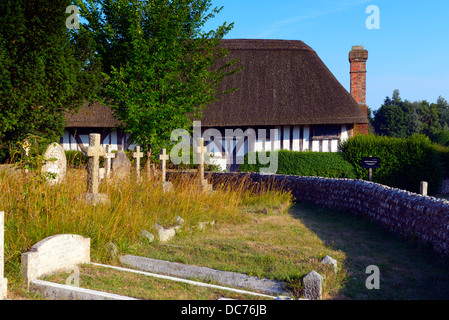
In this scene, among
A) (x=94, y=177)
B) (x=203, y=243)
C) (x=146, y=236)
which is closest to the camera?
(x=146, y=236)

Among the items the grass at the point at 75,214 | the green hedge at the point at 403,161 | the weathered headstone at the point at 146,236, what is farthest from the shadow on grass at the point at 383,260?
the green hedge at the point at 403,161

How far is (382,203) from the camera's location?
880 cm

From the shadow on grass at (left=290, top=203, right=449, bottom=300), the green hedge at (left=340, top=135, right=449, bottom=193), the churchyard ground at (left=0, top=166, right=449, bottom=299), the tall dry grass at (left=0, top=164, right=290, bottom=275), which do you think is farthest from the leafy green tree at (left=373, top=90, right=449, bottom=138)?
the tall dry grass at (left=0, top=164, right=290, bottom=275)

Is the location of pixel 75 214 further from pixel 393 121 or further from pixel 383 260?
pixel 393 121

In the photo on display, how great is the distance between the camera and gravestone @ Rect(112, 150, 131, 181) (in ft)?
25.9

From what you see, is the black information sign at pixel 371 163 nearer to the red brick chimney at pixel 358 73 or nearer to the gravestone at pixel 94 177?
the red brick chimney at pixel 358 73

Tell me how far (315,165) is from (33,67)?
10341 mm

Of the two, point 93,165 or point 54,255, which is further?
point 93,165

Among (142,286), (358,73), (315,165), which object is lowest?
(142,286)

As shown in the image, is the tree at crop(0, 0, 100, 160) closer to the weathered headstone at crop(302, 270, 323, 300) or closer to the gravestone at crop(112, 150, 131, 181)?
the gravestone at crop(112, 150, 131, 181)

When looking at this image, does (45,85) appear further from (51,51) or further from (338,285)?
(338,285)

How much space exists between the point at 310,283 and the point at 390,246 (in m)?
3.32

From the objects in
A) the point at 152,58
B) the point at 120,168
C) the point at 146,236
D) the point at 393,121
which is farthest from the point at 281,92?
the point at 393,121
